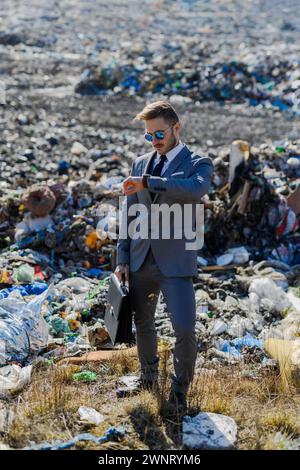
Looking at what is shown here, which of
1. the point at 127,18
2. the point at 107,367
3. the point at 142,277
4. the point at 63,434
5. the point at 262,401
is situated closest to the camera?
the point at 63,434

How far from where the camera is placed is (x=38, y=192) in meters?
7.13

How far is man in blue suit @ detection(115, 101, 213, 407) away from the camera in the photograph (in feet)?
10.8

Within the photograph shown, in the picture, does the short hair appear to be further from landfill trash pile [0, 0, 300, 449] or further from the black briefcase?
landfill trash pile [0, 0, 300, 449]

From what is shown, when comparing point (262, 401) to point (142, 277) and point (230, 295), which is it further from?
point (230, 295)

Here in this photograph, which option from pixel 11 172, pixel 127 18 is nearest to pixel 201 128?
pixel 11 172

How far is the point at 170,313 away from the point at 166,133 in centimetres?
94

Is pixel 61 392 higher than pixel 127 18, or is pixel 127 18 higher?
pixel 127 18

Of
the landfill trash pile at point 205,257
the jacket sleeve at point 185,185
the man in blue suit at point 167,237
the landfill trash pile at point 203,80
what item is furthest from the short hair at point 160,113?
the landfill trash pile at point 203,80

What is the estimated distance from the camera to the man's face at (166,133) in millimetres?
3309

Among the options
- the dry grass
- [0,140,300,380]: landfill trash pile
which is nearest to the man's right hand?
the dry grass

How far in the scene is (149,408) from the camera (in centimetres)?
344

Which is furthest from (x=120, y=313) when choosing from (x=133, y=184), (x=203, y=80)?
(x=203, y=80)

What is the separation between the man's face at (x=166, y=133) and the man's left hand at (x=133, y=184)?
243 millimetres

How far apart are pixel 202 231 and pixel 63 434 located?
432 cm
